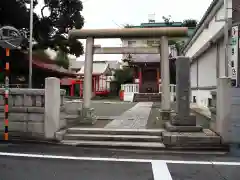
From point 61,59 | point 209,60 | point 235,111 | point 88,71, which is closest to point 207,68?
point 209,60

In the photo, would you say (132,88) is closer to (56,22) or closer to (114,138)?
(56,22)

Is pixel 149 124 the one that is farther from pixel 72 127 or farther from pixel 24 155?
pixel 24 155

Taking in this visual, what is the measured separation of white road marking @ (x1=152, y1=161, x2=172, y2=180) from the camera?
5.64m

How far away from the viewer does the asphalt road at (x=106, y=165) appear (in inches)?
224

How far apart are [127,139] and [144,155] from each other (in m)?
1.32

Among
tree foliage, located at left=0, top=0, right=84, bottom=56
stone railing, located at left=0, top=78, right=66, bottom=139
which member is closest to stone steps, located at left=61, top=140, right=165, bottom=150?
stone railing, located at left=0, top=78, right=66, bottom=139

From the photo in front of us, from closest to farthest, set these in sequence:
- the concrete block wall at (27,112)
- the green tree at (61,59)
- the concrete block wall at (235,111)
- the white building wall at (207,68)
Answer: the concrete block wall at (235,111) → the concrete block wall at (27,112) → the white building wall at (207,68) → the green tree at (61,59)

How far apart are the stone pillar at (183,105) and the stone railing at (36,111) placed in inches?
143

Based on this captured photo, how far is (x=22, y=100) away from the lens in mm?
9297

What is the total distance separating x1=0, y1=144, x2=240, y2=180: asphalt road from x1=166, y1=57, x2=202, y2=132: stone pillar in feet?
5.60

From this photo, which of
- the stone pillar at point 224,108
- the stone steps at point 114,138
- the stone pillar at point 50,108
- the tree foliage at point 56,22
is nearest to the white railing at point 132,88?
the tree foliage at point 56,22

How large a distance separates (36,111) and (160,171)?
4679mm

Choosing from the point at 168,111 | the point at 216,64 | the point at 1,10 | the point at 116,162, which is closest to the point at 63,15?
the point at 1,10

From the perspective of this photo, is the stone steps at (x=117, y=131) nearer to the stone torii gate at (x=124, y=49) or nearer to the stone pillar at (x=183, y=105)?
the stone pillar at (x=183, y=105)
